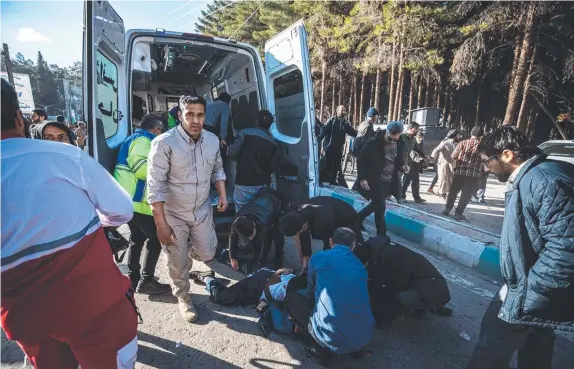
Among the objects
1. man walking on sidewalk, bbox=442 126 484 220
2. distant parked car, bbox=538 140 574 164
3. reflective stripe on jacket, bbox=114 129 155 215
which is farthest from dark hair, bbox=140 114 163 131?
distant parked car, bbox=538 140 574 164

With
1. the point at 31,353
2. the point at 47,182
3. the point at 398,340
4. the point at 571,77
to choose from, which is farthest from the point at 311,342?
the point at 571,77

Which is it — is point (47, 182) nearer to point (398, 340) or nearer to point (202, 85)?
point (398, 340)

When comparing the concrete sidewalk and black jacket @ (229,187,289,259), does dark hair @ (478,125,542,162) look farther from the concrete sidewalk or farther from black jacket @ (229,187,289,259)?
the concrete sidewalk

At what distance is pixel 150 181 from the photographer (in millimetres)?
2213

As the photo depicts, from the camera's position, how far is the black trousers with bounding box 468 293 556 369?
5.11 feet

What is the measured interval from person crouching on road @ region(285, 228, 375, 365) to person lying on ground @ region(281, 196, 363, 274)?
0.66m

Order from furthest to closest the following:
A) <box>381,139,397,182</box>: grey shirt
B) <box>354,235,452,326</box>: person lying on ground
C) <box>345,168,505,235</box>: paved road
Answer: <box>345,168,505,235</box>: paved road < <box>381,139,397,182</box>: grey shirt < <box>354,235,452,326</box>: person lying on ground

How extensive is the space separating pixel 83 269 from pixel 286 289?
155cm

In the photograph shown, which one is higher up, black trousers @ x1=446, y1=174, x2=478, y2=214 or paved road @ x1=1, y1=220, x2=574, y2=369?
black trousers @ x1=446, y1=174, x2=478, y2=214

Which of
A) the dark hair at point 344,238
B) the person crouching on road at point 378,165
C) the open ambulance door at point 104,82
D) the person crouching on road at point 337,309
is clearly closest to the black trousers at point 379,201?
the person crouching on road at point 378,165

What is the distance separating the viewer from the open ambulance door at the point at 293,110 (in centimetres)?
326

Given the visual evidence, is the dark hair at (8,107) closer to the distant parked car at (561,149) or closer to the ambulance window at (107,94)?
the ambulance window at (107,94)

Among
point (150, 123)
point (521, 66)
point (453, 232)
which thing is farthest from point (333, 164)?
point (521, 66)

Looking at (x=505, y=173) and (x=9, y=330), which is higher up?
(x=505, y=173)
